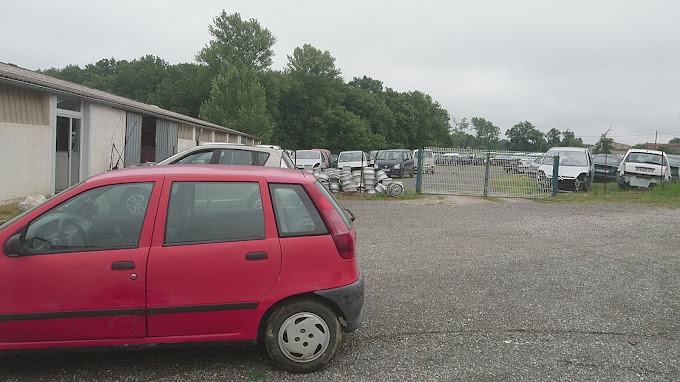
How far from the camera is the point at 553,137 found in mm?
115438

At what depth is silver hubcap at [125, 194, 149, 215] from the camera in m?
3.39

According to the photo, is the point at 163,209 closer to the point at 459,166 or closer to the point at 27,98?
the point at 27,98

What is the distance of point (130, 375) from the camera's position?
3383mm

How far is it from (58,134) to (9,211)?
345 cm

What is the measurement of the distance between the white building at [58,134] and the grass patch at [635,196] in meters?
14.6

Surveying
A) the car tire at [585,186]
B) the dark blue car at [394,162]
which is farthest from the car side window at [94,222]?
the dark blue car at [394,162]

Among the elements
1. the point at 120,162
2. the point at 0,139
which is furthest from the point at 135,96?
the point at 0,139

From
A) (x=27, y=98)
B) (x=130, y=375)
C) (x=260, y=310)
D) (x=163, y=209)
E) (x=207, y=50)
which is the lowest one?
(x=130, y=375)

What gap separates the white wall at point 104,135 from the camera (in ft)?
45.0

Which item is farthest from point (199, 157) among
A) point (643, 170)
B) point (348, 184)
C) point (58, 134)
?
point (643, 170)

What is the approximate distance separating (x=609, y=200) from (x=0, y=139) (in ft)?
57.7

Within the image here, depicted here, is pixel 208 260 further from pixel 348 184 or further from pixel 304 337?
pixel 348 184

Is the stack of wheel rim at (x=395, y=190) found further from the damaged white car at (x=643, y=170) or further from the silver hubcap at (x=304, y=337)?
the silver hubcap at (x=304, y=337)

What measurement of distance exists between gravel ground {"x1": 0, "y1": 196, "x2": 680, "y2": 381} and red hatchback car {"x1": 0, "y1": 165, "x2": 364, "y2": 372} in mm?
319
